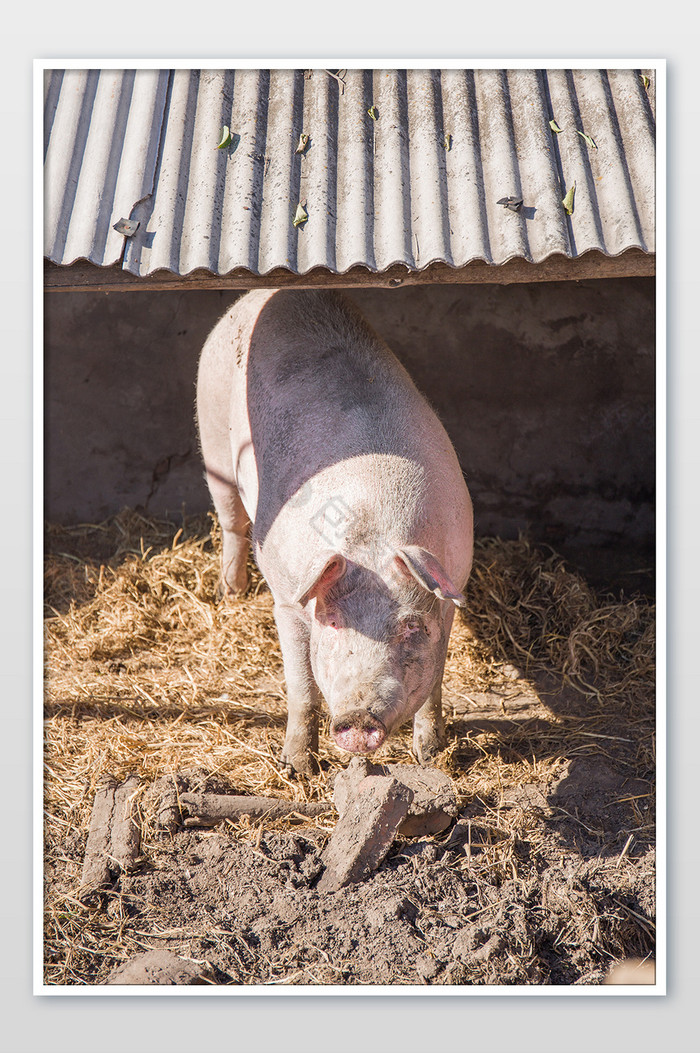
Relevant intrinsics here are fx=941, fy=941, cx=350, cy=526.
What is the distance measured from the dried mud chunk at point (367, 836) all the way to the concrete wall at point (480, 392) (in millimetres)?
2921

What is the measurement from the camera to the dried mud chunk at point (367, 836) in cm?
331

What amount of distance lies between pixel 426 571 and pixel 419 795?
3.20 ft

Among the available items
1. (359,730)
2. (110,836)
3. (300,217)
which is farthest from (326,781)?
(300,217)

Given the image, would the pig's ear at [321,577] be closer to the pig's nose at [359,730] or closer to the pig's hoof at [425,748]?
the pig's nose at [359,730]

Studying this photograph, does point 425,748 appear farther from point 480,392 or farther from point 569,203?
point 480,392

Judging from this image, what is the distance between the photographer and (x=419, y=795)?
355 centimetres

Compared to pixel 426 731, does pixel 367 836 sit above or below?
below

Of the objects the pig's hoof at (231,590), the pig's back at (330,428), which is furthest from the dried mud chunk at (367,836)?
the pig's hoof at (231,590)

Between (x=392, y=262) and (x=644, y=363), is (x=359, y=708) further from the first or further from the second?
(x=644, y=363)

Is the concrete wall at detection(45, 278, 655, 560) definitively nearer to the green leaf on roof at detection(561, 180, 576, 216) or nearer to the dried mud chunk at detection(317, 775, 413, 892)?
the green leaf on roof at detection(561, 180, 576, 216)

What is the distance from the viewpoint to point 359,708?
3.07 m

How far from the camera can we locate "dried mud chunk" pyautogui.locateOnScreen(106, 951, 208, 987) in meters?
2.93

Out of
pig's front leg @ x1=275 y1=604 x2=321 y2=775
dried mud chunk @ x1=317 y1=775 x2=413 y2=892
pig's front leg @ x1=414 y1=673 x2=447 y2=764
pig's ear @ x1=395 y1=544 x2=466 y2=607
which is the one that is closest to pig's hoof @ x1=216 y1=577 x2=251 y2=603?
pig's front leg @ x1=275 y1=604 x2=321 y2=775

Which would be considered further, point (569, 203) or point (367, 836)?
point (367, 836)
